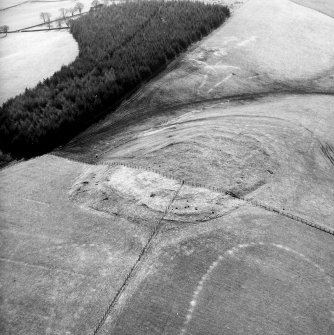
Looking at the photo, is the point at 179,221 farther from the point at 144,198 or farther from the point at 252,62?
the point at 252,62

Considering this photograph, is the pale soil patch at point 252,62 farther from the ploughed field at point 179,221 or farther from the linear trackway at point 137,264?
the linear trackway at point 137,264

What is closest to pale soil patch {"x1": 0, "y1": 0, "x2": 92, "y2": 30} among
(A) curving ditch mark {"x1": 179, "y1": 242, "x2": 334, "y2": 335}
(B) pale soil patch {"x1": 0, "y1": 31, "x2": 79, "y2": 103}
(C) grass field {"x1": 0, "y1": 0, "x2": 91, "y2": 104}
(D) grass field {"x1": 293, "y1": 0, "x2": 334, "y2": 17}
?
(C) grass field {"x1": 0, "y1": 0, "x2": 91, "y2": 104}

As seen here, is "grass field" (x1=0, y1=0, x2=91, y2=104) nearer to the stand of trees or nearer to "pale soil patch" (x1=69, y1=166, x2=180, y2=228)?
the stand of trees

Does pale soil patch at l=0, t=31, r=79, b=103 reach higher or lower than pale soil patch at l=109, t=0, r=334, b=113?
higher

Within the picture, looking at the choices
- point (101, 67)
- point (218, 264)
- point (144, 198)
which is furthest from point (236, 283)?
point (101, 67)

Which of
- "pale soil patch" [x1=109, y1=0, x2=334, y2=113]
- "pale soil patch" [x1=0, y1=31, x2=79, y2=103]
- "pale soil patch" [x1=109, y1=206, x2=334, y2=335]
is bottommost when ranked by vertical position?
"pale soil patch" [x1=109, y1=206, x2=334, y2=335]
